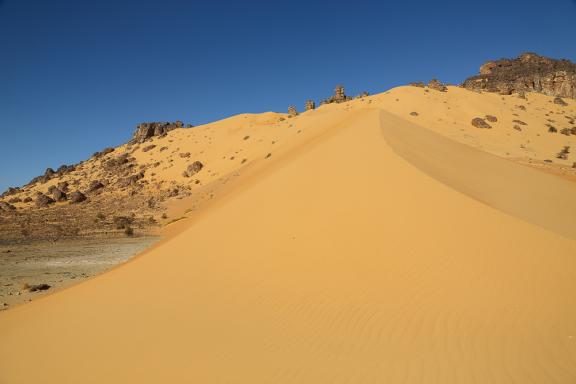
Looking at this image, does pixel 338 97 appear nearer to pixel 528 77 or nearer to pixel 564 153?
pixel 564 153

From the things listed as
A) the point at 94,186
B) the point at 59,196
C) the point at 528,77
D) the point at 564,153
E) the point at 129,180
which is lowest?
the point at 59,196

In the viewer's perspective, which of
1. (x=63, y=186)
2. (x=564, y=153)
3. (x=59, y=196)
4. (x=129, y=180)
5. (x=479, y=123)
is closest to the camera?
(x=564, y=153)

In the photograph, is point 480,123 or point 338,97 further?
point 338,97

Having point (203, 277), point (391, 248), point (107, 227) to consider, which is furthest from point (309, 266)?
→ point (107, 227)

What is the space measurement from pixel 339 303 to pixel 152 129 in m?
58.0

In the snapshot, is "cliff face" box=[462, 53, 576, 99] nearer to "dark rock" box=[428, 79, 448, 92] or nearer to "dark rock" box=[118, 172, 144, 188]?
"dark rock" box=[428, 79, 448, 92]

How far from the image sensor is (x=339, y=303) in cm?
557

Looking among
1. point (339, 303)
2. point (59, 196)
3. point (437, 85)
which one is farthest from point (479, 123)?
point (59, 196)

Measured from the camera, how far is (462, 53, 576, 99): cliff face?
53906mm

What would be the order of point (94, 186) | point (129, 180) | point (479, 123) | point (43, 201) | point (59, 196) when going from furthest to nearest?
point (129, 180), point (94, 186), point (59, 196), point (43, 201), point (479, 123)

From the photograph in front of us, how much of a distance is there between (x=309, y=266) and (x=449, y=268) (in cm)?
258

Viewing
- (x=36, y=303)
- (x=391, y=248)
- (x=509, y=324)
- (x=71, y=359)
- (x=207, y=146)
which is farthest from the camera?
(x=207, y=146)

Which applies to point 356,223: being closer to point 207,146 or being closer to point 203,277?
point 203,277

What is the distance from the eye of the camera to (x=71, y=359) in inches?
209
